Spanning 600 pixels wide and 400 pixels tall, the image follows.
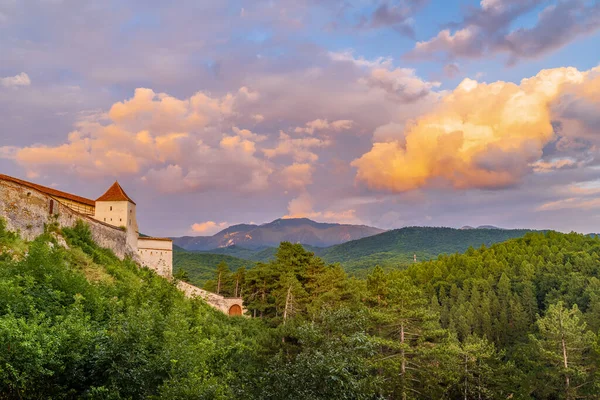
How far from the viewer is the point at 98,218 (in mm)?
43500

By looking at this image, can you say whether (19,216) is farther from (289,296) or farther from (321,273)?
(321,273)

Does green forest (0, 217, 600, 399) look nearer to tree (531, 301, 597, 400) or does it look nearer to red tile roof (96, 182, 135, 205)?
tree (531, 301, 597, 400)

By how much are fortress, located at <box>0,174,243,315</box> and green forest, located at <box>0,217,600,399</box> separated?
1.23 metres

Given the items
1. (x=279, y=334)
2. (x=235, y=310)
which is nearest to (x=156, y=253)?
(x=235, y=310)

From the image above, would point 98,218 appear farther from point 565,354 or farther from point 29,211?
point 565,354

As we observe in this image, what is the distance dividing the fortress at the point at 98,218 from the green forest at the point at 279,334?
1.23m

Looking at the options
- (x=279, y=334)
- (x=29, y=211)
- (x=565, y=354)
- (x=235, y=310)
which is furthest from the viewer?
(x=235, y=310)

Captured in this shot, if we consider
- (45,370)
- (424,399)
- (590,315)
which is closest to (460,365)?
(424,399)

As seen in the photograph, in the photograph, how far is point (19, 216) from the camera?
1073 inches

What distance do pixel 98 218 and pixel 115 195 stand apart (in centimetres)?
289

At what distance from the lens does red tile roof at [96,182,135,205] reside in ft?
145

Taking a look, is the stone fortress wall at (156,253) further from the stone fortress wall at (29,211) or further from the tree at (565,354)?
the tree at (565,354)

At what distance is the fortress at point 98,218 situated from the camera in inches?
1073

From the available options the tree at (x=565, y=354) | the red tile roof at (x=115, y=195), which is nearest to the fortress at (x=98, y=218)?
the red tile roof at (x=115, y=195)
